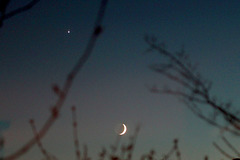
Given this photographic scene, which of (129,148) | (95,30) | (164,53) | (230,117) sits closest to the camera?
(95,30)

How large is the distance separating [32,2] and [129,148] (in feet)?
10.3

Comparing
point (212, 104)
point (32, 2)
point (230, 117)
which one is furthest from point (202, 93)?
point (32, 2)

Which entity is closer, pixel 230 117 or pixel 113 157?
pixel 230 117

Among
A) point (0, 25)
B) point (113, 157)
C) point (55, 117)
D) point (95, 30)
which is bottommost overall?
point (55, 117)

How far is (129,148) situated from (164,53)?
1.65 m

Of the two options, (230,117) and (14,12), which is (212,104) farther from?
(14,12)

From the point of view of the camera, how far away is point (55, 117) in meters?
1.69

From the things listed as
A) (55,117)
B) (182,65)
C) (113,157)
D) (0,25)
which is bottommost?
(55,117)

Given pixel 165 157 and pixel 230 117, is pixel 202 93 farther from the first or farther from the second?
pixel 165 157

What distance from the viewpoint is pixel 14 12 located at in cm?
227

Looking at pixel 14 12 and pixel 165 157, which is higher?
pixel 165 157

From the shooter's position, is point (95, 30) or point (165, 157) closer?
point (95, 30)

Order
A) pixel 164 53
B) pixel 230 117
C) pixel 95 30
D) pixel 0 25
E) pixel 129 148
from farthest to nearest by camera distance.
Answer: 1. pixel 164 53
2. pixel 129 148
3. pixel 230 117
4. pixel 0 25
5. pixel 95 30

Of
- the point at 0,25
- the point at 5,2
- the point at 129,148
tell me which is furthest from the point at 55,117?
the point at 129,148
